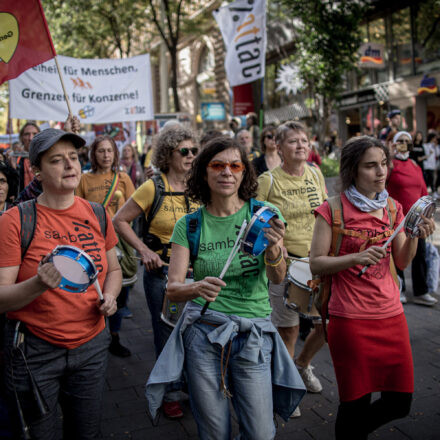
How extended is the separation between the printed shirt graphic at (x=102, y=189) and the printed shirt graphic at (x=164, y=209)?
1.69m

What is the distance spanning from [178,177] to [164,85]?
23.4m

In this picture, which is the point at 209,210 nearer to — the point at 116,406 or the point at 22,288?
the point at 22,288

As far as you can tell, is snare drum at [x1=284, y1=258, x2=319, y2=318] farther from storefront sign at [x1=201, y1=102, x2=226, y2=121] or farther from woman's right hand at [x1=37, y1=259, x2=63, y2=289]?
storefront sign at [x1=201, y1=102, x2=226, y2=121]

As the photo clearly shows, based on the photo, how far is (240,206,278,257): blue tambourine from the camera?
223cm

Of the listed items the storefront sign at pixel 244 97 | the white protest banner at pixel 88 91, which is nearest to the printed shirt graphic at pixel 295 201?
the white protest banner at pixel 88 91

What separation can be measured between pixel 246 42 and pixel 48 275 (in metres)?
8.27

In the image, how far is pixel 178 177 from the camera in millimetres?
4012

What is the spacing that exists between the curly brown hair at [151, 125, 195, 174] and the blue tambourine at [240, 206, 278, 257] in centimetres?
185

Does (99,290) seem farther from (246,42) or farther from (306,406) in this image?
(246,42)

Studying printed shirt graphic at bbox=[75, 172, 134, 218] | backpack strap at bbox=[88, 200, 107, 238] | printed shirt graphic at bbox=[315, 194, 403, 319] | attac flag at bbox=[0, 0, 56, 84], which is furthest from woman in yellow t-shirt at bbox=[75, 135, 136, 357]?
printed shirt graphic at bbox=[315, 194, 403, 319]

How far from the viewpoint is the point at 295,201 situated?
13.7ft

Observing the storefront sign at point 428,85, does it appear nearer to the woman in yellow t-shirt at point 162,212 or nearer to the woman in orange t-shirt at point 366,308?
the woman in yellow t-shirt at point 162,212

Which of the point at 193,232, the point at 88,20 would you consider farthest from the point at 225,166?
the point at 88,20

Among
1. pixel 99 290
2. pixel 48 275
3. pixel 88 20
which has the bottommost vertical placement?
pixel 99 290
